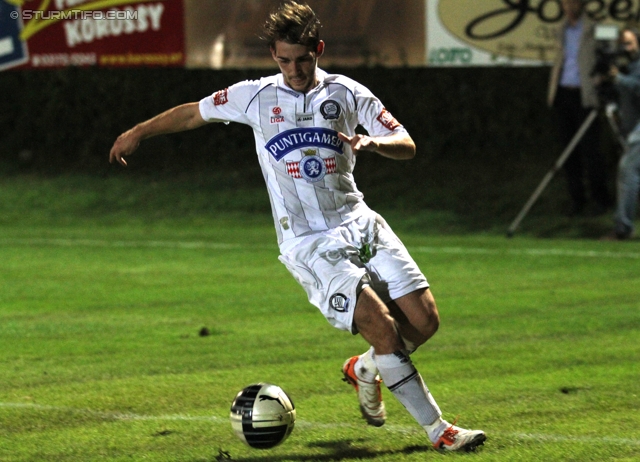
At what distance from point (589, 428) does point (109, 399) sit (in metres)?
2.66

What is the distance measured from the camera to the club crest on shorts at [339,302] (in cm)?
586

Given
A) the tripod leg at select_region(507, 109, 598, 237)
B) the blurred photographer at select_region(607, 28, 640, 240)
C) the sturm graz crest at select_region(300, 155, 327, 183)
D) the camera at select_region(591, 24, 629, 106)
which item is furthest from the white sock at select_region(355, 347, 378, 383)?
the camera at select_region(591, 24, 629, 106)

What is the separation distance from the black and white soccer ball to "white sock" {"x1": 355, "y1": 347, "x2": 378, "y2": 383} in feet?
2.07

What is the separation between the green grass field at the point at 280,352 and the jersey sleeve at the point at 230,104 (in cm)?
157

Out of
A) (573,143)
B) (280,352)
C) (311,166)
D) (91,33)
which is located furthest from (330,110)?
(91,33)

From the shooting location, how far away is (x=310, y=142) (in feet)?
20.1

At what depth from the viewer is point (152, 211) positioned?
1909 cm

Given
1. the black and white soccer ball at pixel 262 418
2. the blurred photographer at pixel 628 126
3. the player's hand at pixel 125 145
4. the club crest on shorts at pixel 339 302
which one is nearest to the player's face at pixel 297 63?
the player's hand at pixel 125 145

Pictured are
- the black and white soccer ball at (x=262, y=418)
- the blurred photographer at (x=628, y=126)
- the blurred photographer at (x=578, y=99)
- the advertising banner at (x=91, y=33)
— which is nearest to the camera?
the black and white soccer ball at (x=262, y=418)

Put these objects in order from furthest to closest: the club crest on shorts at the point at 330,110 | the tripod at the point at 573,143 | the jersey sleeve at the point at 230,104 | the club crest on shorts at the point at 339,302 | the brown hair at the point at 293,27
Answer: the tripod at the point at 573,143 → the jersey sleeve at the point at 230,104 → the club crest on shorts at the point at 330,110 → the brown hair at the point at 293,27 → the club crest on shorts at the point at 339,302

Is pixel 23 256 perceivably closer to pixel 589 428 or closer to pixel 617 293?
pixel 617 293

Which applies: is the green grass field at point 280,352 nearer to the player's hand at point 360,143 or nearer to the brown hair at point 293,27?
the player's hand at point 360,143

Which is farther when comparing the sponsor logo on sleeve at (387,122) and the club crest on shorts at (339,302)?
the sponsor logo on sleeve at (387,122)

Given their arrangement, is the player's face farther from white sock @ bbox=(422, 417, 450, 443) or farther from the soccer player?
white sock @ bbox=(422, 417, 450, 443)
